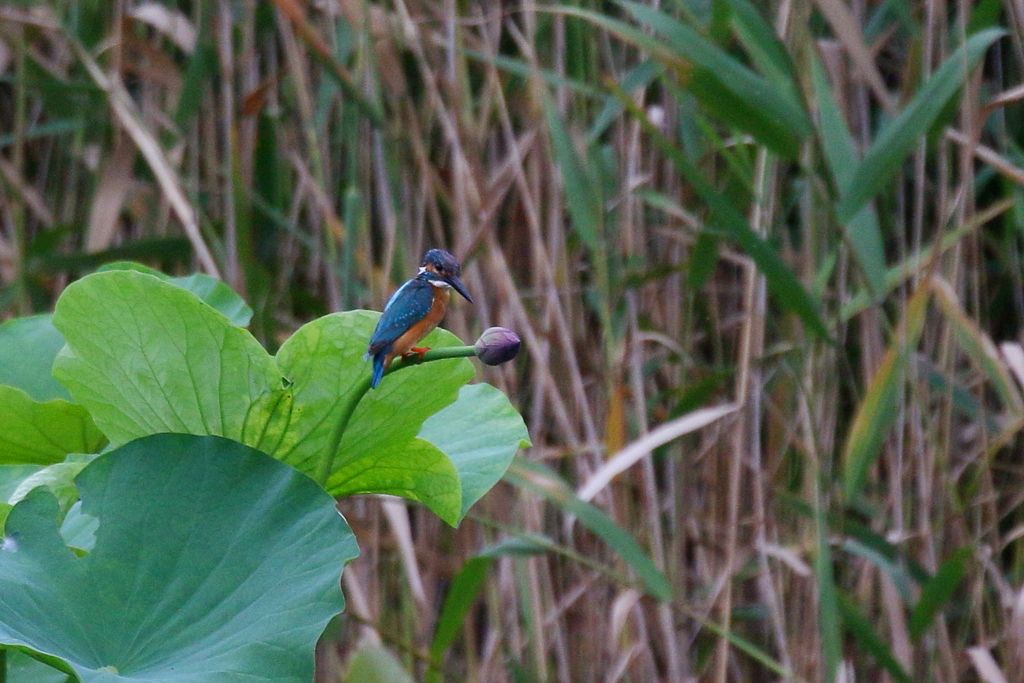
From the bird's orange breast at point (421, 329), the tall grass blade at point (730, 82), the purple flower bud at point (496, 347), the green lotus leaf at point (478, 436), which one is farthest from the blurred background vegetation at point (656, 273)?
the purple flower bud at point (496, 347)

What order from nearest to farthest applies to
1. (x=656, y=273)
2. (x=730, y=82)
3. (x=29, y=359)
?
(x=29, y=359) → (x=730, y=82) → (x=656, y=273)

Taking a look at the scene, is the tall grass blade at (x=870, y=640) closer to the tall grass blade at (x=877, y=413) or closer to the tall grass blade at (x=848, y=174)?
the tall grass blade at (x=877, y=413)

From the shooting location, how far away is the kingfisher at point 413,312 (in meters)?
0.59

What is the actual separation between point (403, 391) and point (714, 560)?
1.20m

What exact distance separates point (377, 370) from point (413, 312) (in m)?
0.06

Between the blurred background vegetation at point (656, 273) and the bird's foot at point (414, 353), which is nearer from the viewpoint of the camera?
the bird's foot at point (414, 353)

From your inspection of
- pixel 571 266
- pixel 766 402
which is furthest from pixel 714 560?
pixel 571 266

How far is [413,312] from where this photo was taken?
0.63m

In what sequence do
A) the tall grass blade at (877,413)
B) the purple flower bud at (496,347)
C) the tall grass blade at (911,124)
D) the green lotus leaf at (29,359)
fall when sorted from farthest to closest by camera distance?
the tall grass blade at (877,413) → the tall grass blade at (911,124) → the green lotus leaf at (29,359) → the purple flower bud at (496,347)

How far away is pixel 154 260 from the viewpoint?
6.21 feet

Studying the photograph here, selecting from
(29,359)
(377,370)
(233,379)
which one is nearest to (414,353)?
(377,370)

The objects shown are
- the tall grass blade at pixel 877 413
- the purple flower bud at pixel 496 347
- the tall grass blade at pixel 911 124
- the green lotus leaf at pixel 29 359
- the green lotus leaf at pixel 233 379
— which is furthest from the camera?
the tall grass blade at pixel 877 413

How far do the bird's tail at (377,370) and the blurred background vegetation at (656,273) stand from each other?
716 mm

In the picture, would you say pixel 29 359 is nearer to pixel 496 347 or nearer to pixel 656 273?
pixel 496 347
